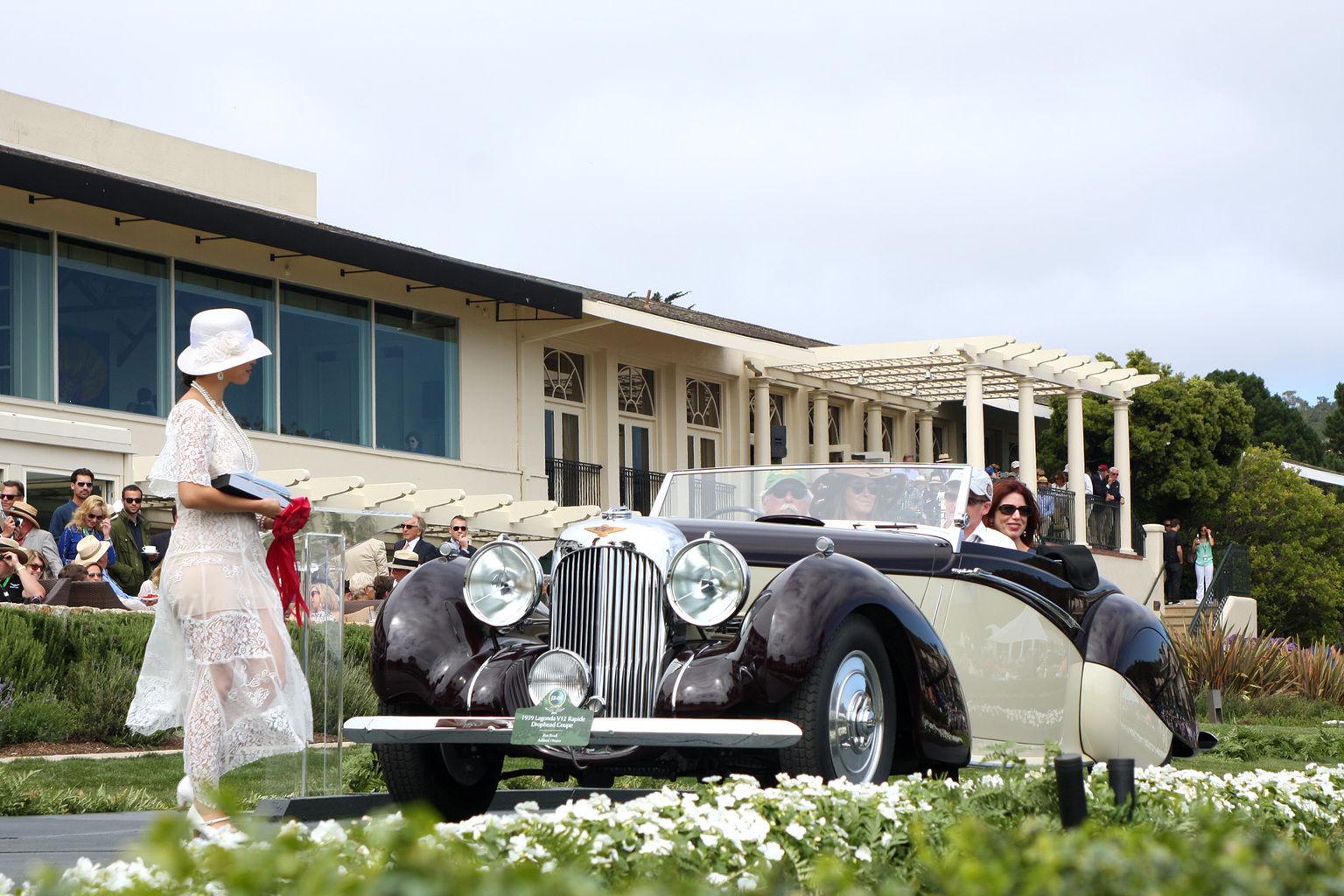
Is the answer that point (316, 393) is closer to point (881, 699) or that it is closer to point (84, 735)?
point (84, 735)

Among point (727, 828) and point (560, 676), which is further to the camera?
point (560, 676)

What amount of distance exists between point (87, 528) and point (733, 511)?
7.76 m

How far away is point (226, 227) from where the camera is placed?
773 inches

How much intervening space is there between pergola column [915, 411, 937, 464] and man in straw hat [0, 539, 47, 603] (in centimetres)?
2515

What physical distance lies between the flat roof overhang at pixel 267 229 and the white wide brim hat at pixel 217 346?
43.3 ft

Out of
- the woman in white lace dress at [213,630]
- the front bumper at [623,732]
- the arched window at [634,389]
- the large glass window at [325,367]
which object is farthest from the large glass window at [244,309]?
the front bumper at [623,732]

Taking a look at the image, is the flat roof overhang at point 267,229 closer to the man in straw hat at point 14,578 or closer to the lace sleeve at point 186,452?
the man in straw hat at point 14,578

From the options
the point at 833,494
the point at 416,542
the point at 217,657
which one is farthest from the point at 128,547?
the point at 217,657

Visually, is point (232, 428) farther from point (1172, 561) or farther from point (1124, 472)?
point (1124, 472)

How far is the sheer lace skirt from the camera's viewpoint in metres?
5.14

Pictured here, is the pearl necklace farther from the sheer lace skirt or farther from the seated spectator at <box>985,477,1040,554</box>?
the seated spectator at <box>985,477,1040,554</box>

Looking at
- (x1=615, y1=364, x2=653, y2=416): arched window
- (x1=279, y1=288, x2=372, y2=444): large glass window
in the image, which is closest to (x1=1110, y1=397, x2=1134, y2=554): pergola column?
(x1=615, y1=364, x2=653, y2=416): arched window

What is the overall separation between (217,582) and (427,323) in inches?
754

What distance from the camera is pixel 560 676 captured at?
207 inches
